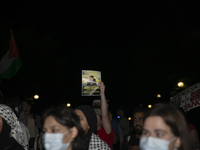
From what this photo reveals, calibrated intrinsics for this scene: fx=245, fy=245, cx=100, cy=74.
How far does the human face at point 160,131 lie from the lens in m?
2.28

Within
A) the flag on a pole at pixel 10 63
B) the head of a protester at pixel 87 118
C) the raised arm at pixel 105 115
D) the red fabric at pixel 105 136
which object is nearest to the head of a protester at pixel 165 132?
the head of a protester at pixel 87 118

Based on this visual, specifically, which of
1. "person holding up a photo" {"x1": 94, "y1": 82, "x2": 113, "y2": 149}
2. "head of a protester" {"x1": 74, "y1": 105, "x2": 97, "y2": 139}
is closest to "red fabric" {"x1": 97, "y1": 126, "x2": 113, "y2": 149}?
"person holding up a photo" {"x1": 94, "y1": 82, "x2": 113, "y2": 149}

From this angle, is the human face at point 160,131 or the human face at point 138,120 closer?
the human face at point 160,131

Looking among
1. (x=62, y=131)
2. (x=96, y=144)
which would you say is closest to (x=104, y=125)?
(x=96, y=144)

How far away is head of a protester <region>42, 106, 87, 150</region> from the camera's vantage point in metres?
2.58

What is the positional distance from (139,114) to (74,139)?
175cm

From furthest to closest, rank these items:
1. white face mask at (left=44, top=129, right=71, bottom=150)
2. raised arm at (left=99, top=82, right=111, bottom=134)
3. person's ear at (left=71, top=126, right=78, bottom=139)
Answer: raised arm at (left=99, top=82, right=111, bottom=134) → person's ear at (left=71, top=126, right=78, bottom=139) → white face mask at (left=44, top=129, right=71, bottom=150)

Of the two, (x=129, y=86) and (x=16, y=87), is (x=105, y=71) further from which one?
(x=16, y=87)

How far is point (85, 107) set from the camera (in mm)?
3393

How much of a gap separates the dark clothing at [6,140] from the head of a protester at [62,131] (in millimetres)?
1080

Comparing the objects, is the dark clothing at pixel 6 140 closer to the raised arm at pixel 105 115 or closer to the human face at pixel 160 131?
the raised arm at pixel 105 115

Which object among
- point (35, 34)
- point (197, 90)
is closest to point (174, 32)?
point (35, 34)

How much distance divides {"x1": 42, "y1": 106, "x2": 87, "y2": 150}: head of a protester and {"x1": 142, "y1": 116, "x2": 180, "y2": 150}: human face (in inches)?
31.3

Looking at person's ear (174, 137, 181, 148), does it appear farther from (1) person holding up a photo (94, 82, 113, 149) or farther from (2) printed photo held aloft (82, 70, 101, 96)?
(2) printed photo held aloft (82, 70, 101, 96)
